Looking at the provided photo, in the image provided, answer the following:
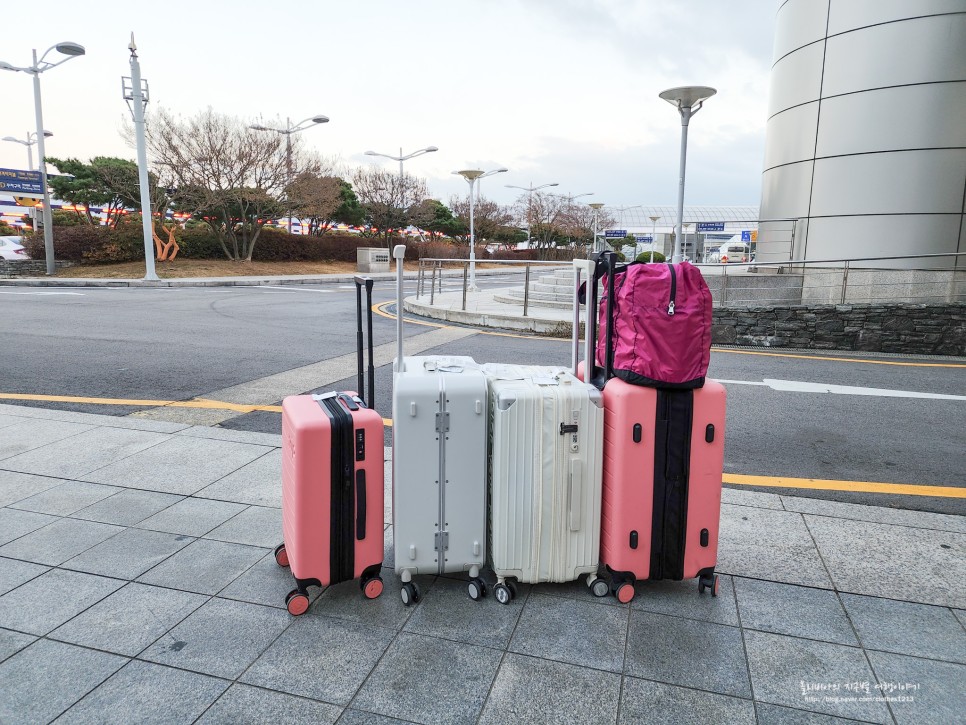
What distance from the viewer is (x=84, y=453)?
15.0 feet

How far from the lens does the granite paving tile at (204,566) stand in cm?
290

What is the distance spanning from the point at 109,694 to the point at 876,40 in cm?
1589

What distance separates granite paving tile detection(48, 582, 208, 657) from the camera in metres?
2.48

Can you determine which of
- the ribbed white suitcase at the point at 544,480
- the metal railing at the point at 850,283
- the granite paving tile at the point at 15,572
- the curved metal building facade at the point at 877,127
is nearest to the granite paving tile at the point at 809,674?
the ribbed white suitcase at the point at 544,480

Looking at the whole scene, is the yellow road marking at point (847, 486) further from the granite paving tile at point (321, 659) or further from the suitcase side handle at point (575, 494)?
the granite paving tile at point (321, 659)

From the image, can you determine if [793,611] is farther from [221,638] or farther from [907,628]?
[221,638]

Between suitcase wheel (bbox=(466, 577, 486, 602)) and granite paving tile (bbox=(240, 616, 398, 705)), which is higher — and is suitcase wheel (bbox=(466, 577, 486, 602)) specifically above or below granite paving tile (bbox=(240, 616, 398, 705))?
above

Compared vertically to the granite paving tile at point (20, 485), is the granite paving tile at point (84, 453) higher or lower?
higher

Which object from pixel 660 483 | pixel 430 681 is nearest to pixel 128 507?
pixel 430 681

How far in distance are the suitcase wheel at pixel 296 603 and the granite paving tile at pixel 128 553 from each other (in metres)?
0.84

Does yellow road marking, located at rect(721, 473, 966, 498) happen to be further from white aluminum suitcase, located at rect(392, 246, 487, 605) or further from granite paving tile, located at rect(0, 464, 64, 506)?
granite paving tile, located at rect(0, 464, 64, 506)

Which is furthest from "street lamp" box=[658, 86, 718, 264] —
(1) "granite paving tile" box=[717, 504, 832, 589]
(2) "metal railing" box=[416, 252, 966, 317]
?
(1) "granite paving tile" box=[717, 504, 832, 589]

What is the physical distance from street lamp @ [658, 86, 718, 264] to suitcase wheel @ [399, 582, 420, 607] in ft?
31.1

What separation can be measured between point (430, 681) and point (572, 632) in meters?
0.63
